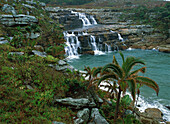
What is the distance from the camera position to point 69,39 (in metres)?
27.2

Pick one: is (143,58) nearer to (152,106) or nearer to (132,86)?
(152,106)

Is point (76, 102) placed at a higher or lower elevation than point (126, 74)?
lower

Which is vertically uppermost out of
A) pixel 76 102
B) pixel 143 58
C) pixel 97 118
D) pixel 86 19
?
pixel 86 19

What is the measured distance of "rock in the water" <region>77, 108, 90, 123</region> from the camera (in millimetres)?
5450

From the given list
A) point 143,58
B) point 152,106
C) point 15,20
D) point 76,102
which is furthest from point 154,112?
point 15,20

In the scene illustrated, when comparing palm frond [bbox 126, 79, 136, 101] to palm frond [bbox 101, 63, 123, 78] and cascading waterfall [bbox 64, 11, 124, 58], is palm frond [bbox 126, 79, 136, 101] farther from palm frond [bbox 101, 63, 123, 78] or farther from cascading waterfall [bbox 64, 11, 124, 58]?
cascading waterfall [bbox 64, 11, 124, 58]

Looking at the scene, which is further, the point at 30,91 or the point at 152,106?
the point at 152,106

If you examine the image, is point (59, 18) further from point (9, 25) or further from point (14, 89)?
point (14, 89)

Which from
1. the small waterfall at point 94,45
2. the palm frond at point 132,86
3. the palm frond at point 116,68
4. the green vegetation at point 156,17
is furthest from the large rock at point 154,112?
the green vegetation at point 156,17

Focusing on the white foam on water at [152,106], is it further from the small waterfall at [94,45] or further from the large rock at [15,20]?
the small waterfall at [94,45]

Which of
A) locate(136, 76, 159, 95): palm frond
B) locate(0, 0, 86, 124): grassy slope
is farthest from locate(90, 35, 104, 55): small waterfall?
locate(136, 76, 159, 95): palm frond

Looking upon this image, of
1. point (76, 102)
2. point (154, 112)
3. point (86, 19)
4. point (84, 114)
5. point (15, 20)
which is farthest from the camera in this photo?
point (86, 19)

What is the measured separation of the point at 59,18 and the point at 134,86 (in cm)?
3985

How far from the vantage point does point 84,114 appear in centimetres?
559
